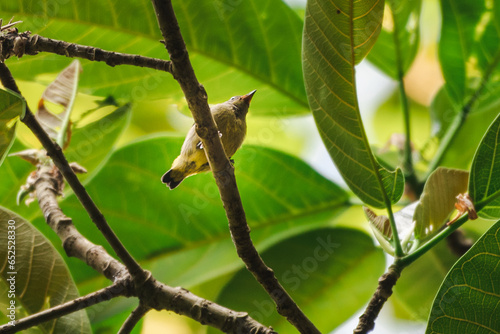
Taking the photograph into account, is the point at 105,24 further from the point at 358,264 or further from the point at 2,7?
the point at 358,264

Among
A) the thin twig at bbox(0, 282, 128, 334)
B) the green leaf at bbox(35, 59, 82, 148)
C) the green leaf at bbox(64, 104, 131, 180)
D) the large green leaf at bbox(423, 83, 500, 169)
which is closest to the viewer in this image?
the thin twig at bbox(0, 282, 128, 334)

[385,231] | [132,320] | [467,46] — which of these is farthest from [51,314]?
[467,46]

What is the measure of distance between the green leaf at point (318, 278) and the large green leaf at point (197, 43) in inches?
14.6

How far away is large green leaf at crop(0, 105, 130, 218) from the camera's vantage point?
51.0 inches

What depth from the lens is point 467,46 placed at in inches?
57.0

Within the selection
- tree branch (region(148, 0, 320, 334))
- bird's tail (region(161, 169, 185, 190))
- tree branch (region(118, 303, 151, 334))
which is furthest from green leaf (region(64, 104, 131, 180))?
tree branch (region(148, 0, 320, 334))

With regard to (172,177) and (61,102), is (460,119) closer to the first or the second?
(172,177)

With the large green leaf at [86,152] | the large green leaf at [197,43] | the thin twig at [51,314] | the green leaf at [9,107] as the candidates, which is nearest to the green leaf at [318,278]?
the large green leaf at [197,43]

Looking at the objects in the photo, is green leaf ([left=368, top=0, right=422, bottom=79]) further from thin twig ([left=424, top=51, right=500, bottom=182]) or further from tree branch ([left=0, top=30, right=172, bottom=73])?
tree branch ([left=0, top=30, right=172, bottom=73])

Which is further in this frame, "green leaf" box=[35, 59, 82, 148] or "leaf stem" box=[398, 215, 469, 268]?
"green leaf" box=[35, 59, 82, 148]

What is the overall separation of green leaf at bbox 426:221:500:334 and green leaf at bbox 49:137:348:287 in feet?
1.74

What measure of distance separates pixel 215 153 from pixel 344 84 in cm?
33

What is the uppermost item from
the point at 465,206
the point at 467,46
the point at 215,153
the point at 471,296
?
the point at 467,46

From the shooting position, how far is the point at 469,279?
2.83ft
